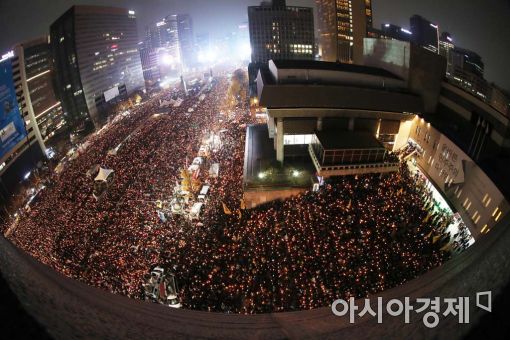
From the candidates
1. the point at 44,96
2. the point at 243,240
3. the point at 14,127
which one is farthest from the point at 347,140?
the point at 44,96

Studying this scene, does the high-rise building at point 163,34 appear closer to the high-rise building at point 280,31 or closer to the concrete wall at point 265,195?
the high-rise building at point 280,31

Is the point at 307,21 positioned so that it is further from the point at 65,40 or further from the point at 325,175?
the point at 325,175

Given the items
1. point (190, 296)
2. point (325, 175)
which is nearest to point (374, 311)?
point (190, 296)

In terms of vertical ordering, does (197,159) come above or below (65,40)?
below

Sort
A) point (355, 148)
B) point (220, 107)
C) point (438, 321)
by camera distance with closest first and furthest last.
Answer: point (438, 321), point (355, 148), point (220, 107)

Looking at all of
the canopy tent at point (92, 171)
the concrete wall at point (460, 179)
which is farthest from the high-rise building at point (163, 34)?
the concrete wall at point (460, 179)
